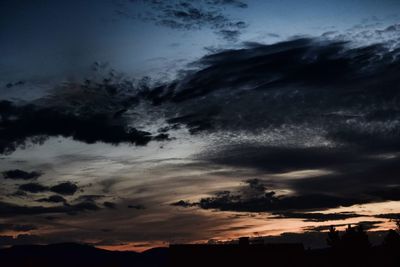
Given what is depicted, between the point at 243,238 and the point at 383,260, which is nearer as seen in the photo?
the point at 243,238

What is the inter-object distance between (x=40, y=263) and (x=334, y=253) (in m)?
41.6

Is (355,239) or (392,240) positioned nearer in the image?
(392,240)

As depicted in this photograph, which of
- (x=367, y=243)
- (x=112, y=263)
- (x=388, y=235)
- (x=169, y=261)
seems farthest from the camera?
(x=367, y=243)

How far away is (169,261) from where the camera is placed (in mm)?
53781

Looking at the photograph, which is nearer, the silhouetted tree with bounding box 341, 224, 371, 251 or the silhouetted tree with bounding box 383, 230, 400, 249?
the silhouetted tree with bounding box 383, 230, 400, 249

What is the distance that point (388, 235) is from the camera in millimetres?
68188

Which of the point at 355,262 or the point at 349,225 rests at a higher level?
the point at 349,225

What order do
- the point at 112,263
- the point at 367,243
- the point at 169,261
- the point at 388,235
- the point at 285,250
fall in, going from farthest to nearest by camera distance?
the point at 367,243 → the point at 388,235 → the point at 112,263 → the point at 285,250 → the point at 169,261

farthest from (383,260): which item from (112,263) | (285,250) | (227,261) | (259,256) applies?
(112,263)

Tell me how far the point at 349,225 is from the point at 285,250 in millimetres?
22847

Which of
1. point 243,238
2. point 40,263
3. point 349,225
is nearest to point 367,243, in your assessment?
point 349,225

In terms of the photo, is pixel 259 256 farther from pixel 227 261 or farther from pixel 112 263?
pixel 112 263

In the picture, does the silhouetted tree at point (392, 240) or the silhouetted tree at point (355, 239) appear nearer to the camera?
the silhouetted tree at point (392, 240)

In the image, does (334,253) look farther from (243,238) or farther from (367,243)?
(243,238)
